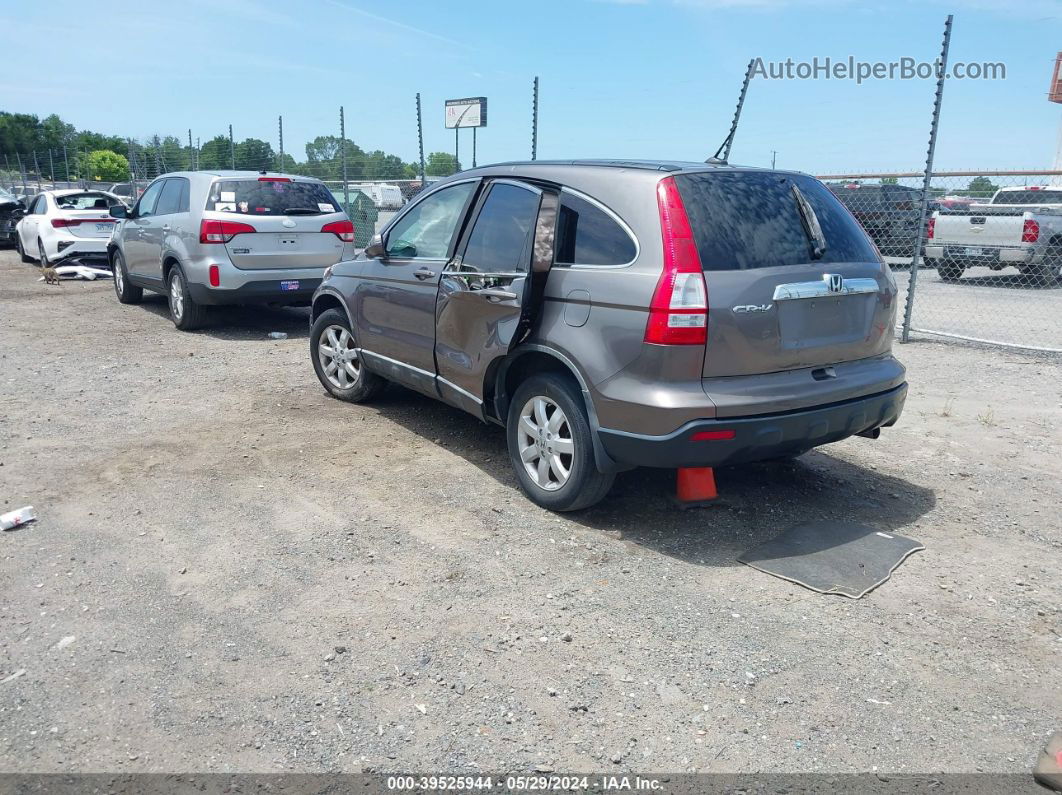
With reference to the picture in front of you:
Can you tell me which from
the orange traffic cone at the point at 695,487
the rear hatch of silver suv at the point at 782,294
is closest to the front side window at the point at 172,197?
the orange traffic cone at the point at 695,487

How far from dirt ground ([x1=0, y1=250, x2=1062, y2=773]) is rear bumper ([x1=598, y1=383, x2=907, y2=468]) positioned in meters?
0.51

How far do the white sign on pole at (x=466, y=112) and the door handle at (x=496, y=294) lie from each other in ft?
30.3

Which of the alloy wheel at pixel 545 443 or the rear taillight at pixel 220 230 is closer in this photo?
the alloy wheel at pixel 545 443

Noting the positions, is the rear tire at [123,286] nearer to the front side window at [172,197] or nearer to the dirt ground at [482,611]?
the front side window at [172,197]

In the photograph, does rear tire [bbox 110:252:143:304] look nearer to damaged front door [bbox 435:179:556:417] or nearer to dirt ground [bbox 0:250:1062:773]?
dirt ground [bbox 0:250:1062:773]

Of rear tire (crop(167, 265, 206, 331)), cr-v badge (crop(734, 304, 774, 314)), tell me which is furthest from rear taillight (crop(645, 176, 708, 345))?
rear tire (crop(167, 265, 206, 331))

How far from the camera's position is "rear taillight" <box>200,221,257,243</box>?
30.2 ft

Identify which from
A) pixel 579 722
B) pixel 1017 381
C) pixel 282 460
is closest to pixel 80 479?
pixel 282 460

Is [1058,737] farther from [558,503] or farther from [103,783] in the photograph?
[103,783]

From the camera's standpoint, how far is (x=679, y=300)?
3875mm

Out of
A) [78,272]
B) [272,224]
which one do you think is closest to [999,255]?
[272,224]

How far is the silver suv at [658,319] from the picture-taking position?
155 inches

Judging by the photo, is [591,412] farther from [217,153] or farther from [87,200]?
[217,153]

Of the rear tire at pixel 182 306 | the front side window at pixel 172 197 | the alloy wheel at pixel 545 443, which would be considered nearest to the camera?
the alloy wheel at pixel 545 443
